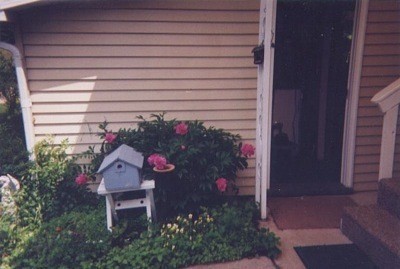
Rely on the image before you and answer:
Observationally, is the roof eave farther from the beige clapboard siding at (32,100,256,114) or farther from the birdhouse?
the birdhouse

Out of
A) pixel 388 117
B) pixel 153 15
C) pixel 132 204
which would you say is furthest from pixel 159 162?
pixel 388 117

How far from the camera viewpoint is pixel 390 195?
2955 mm

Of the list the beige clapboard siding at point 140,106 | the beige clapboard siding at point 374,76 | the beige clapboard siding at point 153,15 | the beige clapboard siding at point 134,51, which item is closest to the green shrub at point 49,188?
the beige clapboard siding at point 140,106

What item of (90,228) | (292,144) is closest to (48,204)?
(90,228)

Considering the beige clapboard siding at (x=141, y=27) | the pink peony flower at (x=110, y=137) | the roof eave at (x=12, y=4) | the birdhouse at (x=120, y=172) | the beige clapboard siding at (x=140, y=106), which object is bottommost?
the birdhouse at (x=120, y=172)

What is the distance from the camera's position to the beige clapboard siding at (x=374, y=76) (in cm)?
388

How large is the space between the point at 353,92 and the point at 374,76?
1.06ft

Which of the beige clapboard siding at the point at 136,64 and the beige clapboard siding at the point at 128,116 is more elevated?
the beige clapboard siding at the point at 136,64

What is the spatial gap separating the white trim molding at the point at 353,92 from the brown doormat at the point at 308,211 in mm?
396

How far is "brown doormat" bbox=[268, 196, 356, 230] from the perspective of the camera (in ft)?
11.3

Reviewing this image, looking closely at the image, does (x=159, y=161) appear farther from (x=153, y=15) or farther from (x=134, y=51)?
(x=153, y=15)

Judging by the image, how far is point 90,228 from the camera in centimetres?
314

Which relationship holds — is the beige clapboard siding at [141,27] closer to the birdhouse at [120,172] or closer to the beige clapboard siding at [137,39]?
the beige clapboard siding at [137,39]

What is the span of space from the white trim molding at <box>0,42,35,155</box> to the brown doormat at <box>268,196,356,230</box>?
2891 millimetres
